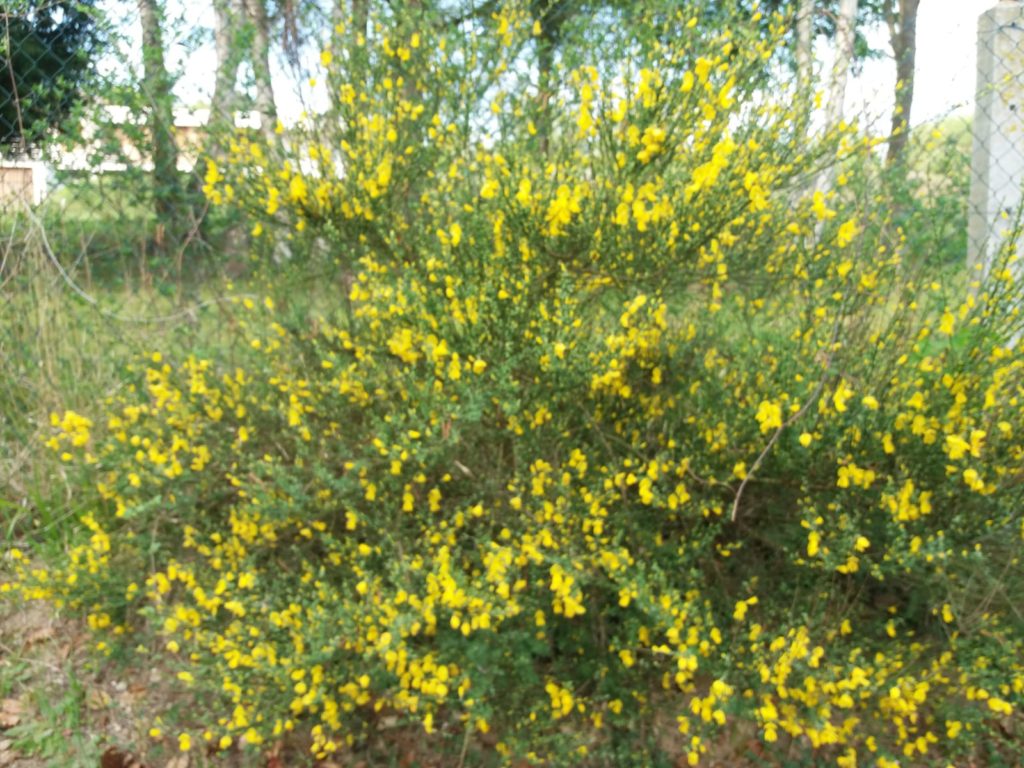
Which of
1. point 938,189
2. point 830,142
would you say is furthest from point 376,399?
point 938,189

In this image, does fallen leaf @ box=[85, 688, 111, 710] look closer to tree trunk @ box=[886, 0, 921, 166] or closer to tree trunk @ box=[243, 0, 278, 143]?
tree trunk @ box=[243, 0, 278, 143]

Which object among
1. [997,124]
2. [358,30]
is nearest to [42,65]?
[358,30]

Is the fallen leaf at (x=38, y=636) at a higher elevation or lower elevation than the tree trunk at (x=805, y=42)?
lower

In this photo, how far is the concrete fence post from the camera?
365cm

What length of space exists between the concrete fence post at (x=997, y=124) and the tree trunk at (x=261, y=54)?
2705 millimetres

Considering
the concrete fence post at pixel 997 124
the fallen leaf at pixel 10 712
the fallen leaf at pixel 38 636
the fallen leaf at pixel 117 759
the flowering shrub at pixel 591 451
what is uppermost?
the concrete fence post at pixel 997 124

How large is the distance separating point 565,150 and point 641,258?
0.48m

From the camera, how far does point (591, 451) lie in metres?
2.62

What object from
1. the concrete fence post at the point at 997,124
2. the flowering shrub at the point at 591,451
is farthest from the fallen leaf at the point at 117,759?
the concrete fence post at the point at 997,124

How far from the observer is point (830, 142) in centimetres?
271

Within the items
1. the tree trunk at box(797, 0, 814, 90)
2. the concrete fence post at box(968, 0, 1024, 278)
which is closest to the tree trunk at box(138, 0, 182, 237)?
the tree trunk at box(797, 0, 814, 90)

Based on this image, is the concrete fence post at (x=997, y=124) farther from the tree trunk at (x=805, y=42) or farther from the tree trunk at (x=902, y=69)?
the tree trunk at (x=805, y=42)

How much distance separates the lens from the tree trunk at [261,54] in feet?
11.6

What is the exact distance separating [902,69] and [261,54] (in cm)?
229
